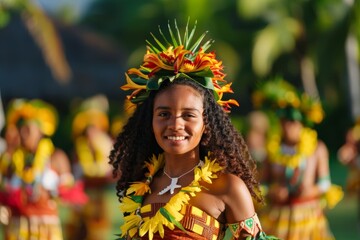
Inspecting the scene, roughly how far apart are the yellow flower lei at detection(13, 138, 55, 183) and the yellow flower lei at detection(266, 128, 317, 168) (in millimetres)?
1717

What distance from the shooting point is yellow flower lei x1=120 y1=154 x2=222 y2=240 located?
13.6 ft

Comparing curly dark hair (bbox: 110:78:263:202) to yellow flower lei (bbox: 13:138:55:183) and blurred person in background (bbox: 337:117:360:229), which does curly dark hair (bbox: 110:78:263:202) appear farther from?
blurred person in background (bbox: 337:117:360:229)

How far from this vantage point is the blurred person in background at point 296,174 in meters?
7.83

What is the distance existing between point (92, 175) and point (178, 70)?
21.5 feet

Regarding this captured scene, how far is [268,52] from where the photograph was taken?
24.7 metres

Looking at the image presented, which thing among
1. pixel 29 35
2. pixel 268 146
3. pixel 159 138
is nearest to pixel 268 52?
pixel 29 35

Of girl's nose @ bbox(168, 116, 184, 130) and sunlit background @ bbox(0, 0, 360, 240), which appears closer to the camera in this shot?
girl's nose @ bbox(168, 116, 184, 130)

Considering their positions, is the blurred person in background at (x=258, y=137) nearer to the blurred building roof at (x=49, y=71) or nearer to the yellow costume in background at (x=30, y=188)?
the yellow costume in background at (x=30, y=188)

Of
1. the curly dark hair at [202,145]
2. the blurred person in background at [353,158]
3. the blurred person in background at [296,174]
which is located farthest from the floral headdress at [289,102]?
the curly dark hair at [202,145]

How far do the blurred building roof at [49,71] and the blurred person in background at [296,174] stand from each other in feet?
65.4

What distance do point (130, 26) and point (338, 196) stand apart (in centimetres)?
2474

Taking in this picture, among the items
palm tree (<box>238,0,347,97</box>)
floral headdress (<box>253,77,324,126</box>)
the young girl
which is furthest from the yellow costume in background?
palm tree (<box>238,0,347,97</box>)

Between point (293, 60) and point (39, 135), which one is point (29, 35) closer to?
point (293, 60)

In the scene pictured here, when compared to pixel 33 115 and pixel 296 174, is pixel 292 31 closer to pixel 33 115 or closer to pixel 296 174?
pixel 296 174
